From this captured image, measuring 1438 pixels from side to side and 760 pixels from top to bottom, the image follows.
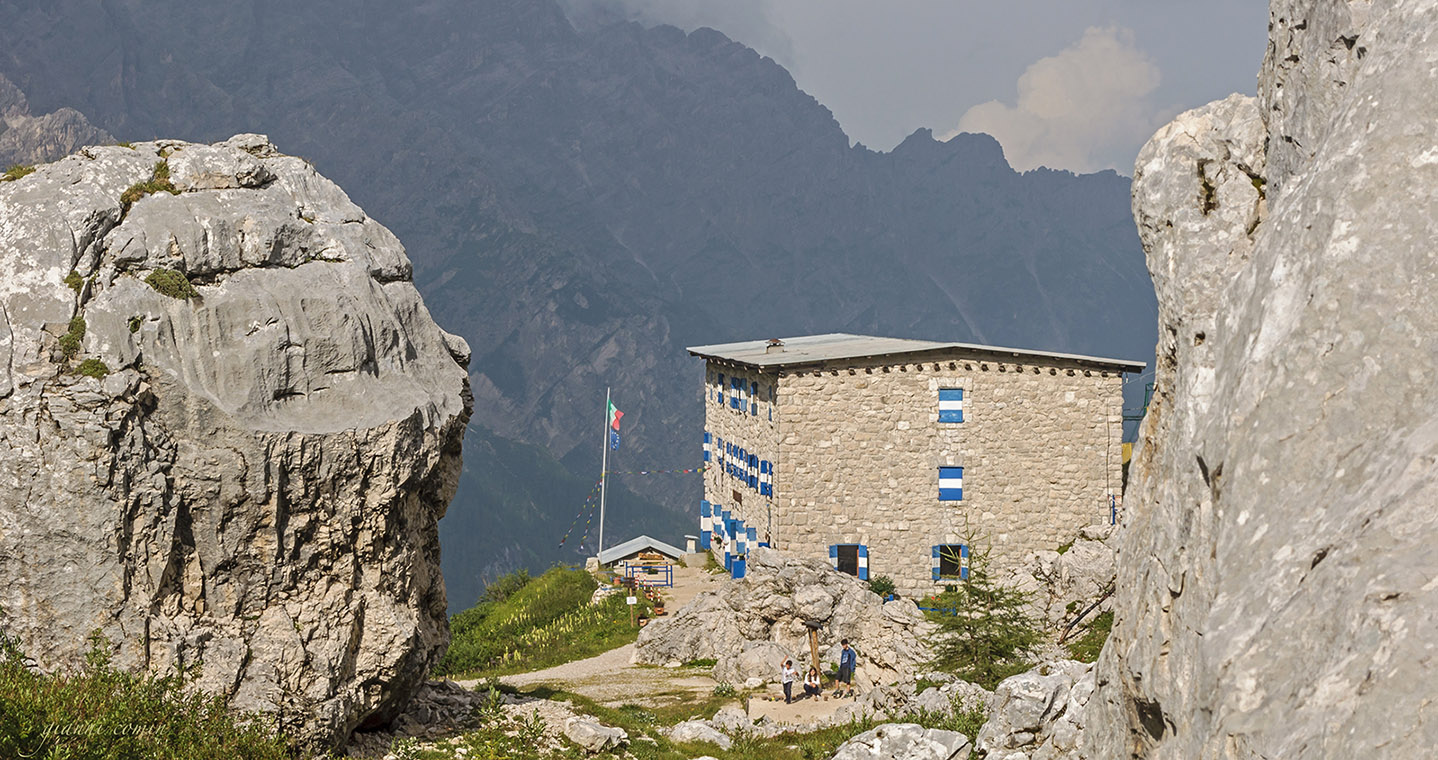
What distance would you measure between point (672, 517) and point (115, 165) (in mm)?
144207

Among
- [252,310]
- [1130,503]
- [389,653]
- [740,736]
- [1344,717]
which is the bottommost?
[740,736]

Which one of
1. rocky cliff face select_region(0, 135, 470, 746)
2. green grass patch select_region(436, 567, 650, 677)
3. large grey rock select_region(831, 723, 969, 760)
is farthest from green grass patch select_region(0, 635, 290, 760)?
green grass patch select_region(436, 567, 650, 677)

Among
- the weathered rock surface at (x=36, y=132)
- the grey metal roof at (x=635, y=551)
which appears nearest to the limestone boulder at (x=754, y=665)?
the grey metal roof at (x=635, y=551)

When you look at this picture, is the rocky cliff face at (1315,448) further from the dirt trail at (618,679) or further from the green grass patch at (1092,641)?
the dirt trail at (618,679)

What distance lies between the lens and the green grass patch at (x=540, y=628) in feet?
105

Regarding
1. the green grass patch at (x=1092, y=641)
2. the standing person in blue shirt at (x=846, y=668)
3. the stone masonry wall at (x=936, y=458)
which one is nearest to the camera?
the green grass patch at (x=1092, y=641)

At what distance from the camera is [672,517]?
15775cm

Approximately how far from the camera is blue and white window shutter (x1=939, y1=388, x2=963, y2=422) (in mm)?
38125

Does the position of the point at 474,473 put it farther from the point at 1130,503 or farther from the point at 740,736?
the point at 1130,503

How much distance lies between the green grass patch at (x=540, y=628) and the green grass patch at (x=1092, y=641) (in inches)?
530

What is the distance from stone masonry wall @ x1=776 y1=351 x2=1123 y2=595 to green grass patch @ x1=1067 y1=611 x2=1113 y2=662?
1003 cm

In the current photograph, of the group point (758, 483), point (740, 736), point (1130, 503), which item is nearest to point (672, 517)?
point (758, 483)

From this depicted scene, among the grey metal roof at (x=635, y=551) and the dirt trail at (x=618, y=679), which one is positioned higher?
the grey metal roof at (x=635, y=551)

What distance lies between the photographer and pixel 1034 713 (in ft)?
51.5
